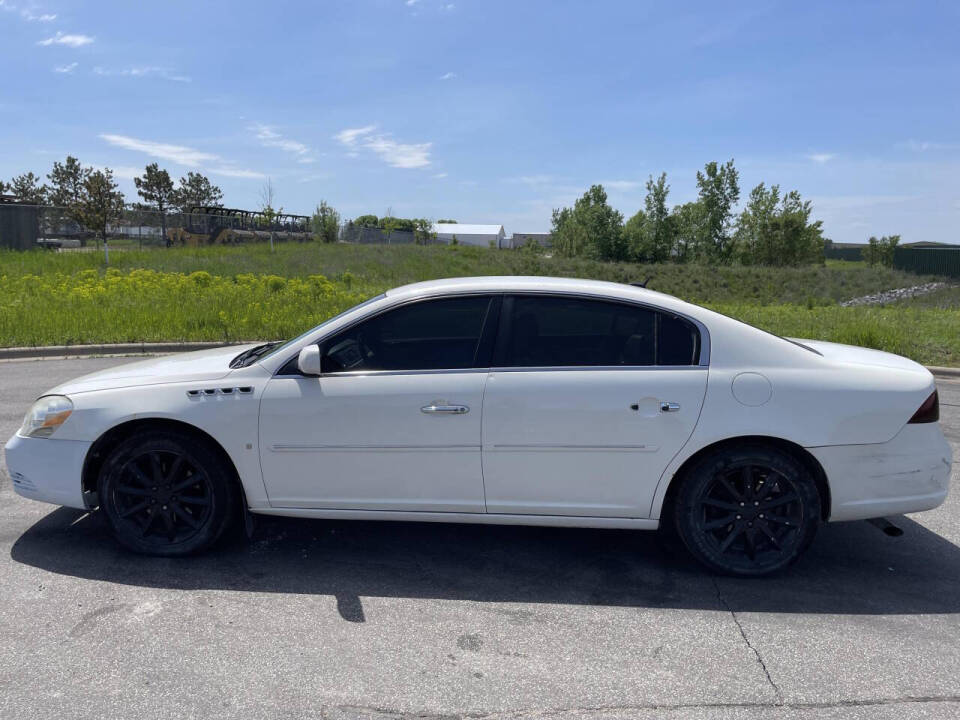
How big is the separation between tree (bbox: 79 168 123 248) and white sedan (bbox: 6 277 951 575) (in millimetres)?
35277

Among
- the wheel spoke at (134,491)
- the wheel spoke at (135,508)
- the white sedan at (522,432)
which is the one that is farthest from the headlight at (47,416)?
the wheel spoke at (135,508)

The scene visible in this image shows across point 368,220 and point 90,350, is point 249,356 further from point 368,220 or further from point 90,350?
point 368,220

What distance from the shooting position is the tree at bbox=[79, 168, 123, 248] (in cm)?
3591

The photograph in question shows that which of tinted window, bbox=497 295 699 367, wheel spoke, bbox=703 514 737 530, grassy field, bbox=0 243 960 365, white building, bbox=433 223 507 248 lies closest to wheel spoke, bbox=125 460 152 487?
tinted window, bbox=497 295 699 367

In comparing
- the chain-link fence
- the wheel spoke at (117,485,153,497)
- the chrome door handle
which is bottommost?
the wheel spoke at (117,485,153,497)

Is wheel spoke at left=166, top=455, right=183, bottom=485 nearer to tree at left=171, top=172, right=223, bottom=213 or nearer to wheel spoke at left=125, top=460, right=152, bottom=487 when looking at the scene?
wheel spoke at left=125, top=460, right=152, bottom=487

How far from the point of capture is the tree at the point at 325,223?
165 feet

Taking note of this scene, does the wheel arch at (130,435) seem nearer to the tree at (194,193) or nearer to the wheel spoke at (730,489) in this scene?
the wheel spoke at (730,489)

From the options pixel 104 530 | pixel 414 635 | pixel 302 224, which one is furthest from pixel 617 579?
pixel 302 224

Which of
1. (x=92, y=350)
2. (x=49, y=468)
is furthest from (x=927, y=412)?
(x=92, y=350)

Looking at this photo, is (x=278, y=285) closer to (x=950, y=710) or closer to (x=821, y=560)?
(x=821, y=560)

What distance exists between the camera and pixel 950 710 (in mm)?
2693

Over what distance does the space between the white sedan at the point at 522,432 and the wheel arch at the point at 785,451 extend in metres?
0.01

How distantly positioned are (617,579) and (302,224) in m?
57.3
